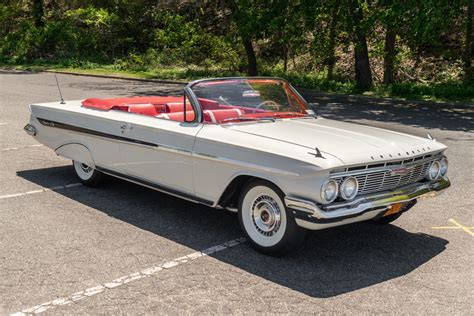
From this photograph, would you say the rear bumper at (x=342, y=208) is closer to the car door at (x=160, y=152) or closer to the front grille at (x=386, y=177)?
the front grille at (x=386, y=177)

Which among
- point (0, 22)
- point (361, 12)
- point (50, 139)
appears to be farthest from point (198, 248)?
point (0, 22)

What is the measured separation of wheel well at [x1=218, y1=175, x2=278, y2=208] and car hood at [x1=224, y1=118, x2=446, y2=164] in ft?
1.38

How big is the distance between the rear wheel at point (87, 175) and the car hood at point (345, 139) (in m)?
2.25

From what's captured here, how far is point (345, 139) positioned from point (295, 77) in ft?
55.6

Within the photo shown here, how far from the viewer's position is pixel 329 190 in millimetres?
4164

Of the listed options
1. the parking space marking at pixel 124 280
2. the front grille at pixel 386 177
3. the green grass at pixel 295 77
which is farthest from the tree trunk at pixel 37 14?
the front grille at pixel 386 177

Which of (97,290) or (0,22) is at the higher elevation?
(0,22)

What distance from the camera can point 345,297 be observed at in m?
3.88

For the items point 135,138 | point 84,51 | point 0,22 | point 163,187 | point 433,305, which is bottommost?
point 433,305

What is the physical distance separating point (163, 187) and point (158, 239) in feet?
2.04

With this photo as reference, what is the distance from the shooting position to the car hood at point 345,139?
442cm

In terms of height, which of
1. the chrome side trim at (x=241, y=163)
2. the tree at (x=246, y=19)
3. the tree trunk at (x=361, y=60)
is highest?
the tree at (x=246, y=19)

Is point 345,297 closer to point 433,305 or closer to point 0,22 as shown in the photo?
point 433,305

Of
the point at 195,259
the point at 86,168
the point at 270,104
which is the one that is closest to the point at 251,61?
the point at 86,168
